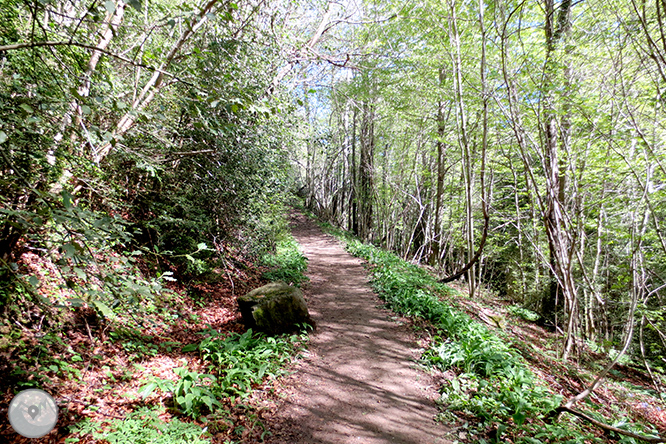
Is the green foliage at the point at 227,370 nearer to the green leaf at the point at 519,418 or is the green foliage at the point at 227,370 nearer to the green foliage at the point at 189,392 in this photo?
the green foliage at the point at 189,392

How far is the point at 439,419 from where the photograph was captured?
141 inches

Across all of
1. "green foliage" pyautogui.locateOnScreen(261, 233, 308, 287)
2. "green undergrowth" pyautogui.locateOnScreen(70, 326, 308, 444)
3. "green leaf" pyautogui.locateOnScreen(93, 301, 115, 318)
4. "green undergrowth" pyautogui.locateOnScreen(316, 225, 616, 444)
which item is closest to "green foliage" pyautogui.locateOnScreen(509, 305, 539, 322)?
"green undergrowth" pyautogui.locateOnScreen(316, 225, 616, 444)

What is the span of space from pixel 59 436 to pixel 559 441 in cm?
496

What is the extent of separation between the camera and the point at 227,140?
226 inches

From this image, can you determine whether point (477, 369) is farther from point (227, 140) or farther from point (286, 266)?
point (227, 140)

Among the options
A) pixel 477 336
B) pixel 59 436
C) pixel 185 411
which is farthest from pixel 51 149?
pixel 477 336

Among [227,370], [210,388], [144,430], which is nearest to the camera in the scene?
[144,430]

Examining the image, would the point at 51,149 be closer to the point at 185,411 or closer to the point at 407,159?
the point at 185,411

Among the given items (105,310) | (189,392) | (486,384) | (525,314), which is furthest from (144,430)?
(525,314)

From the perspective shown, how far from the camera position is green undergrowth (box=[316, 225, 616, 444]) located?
3354mm

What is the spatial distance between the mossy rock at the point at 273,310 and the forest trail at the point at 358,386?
544 mm

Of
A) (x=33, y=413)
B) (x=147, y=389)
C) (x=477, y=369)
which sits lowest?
(x=477, y=369)

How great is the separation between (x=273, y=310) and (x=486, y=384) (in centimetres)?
348

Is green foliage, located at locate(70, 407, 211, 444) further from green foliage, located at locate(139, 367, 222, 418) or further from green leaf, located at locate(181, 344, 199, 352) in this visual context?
green leaf, located at locate(181, 344, 199, 352)
